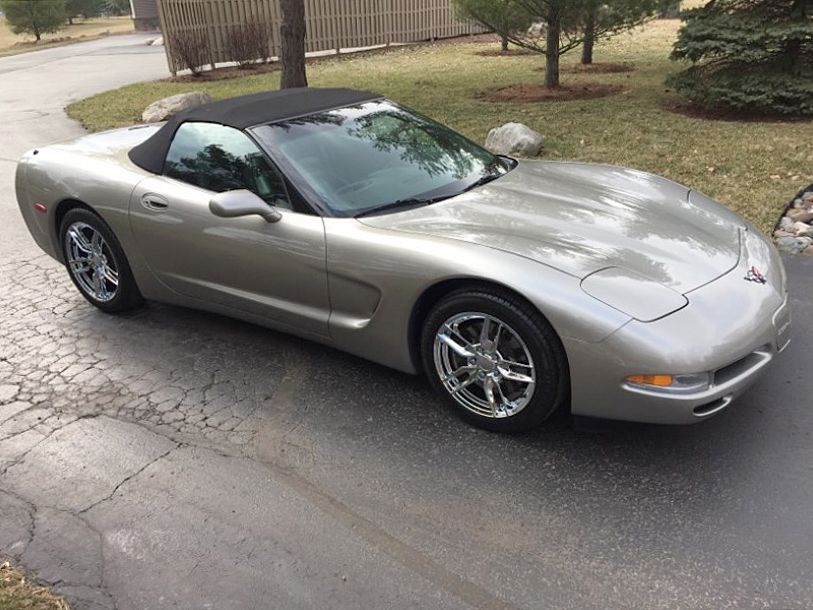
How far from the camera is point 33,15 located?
124 feet

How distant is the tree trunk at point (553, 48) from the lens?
404 inches

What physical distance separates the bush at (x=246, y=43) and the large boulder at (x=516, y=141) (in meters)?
11.9

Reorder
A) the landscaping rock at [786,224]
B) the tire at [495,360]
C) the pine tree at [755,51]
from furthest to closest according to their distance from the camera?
the pine tree at [755,51], the landscaping rock at [786,224], the tire at [495,360]

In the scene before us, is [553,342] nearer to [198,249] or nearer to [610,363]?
[610,363]

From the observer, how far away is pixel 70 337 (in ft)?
14.1

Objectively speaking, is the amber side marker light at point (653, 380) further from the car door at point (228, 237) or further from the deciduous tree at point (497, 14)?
the deciduous tree at point (497, 14)

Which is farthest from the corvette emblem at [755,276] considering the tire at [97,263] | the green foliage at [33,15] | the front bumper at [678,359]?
the green foliage at [33,15]

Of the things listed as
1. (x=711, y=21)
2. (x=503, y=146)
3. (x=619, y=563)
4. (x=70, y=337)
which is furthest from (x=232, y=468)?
(x=711, y=21)

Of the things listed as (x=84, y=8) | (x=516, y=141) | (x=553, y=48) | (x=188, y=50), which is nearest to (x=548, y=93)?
(x=553, y=48)

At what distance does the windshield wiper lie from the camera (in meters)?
3.39

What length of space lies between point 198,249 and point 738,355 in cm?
272

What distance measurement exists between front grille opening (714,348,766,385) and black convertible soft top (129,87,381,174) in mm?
2552

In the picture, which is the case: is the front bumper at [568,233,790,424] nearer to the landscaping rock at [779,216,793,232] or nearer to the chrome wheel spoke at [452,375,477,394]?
the chrome wheel spoke at [452,375,477,394]

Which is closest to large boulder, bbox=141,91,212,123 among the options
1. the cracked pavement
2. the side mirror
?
the cracked pavement
